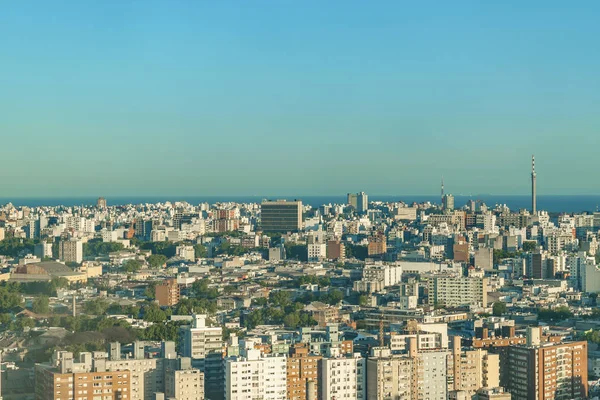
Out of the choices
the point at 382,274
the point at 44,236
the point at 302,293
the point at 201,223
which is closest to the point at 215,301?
the point at 302,293

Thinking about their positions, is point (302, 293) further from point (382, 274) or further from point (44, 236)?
point (44, 236)

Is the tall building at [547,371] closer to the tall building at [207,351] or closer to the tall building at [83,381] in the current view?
the tall building at [207,351]

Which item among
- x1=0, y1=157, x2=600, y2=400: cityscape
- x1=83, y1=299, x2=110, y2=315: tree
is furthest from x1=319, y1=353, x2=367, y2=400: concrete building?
x1=83, y1=299, x2=110, y2=315: tree

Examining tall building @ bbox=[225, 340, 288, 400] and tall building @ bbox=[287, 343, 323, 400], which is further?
tall building @ bbox=[287, 343, 323, 400]

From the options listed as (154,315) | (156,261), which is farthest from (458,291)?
(156,261)

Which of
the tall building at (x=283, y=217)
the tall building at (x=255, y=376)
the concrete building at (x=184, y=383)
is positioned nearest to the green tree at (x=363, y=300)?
the tall building at (x=255, y=376)

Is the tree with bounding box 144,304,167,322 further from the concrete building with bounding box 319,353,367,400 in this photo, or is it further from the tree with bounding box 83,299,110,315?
the concrete building with bounding box 319,353,367,400

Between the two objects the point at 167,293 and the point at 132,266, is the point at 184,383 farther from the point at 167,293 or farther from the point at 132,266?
the point at 132,266
